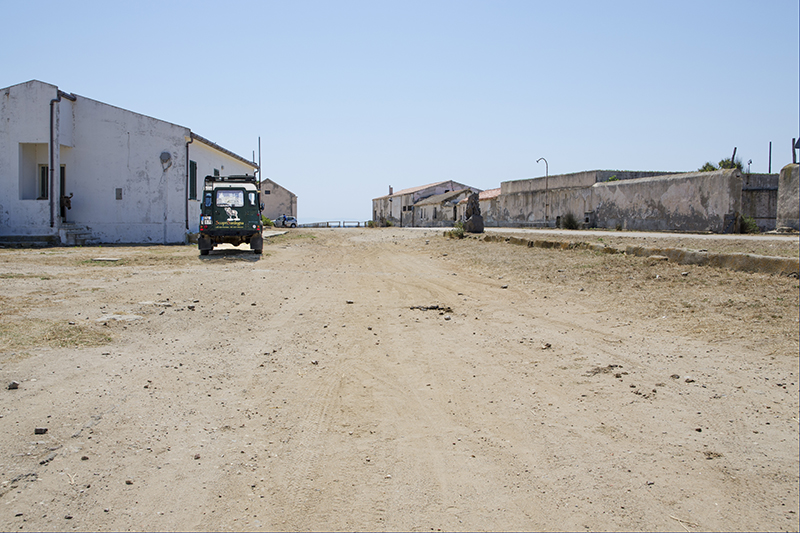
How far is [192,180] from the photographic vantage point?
78.4 ft

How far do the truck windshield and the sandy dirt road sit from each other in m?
8.44

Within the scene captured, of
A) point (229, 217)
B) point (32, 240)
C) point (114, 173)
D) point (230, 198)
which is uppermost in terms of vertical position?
point (114, 173)

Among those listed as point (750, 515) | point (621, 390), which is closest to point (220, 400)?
point (621, 390)

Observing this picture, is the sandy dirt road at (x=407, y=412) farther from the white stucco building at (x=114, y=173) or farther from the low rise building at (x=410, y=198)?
the low rise building at (x=410, y=198)

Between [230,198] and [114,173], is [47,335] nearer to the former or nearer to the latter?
[230,198]

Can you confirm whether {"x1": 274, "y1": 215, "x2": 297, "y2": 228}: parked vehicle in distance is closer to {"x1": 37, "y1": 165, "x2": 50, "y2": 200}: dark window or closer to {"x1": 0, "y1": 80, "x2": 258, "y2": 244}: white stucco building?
{"x1": 0, "y1": 80, "x2": 258, "y2": 244}: white stucco building

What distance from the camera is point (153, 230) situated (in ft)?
71.5

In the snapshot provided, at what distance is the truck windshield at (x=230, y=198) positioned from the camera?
1653 cm

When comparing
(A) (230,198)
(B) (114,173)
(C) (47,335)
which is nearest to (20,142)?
(B) (114,173)

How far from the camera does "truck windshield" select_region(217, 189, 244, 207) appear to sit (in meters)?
16.5

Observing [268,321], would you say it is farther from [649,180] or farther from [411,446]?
[649,180]

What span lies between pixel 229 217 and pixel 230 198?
66cm

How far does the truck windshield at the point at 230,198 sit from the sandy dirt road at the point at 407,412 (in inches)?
332

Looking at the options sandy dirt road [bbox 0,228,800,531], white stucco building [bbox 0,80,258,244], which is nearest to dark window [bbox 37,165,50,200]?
white stucco building [bbox 0,80,258,244]
